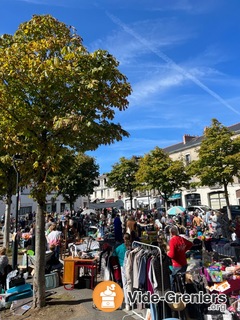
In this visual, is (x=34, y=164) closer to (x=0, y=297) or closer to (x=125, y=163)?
(x=0, y=297)

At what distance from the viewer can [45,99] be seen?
655cm

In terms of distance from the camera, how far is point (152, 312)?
5168mm

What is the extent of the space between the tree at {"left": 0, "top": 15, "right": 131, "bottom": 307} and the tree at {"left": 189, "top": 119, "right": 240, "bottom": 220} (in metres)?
17.8

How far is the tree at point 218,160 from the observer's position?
2258cm

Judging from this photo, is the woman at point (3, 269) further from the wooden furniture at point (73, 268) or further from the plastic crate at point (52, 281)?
the wooden furniture at point (73, 268)

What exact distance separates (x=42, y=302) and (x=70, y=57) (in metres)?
5.69

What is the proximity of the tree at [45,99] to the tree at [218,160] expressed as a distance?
17.8m

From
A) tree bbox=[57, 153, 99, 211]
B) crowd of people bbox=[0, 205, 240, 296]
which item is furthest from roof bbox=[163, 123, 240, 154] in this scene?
crowd of people bbox=[0, 205, 240, 296]

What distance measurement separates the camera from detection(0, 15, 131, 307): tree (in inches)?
237

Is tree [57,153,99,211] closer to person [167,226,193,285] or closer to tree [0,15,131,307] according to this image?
tree [0,15,131,307]

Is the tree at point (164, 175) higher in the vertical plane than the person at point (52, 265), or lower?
higher

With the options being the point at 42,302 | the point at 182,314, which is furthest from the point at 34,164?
the point at 182,314

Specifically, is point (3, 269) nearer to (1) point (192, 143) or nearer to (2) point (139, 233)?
(2) point (139, 233)

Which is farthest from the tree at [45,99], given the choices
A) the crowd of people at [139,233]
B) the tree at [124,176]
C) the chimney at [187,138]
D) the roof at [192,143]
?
the chimney at [187,138]
